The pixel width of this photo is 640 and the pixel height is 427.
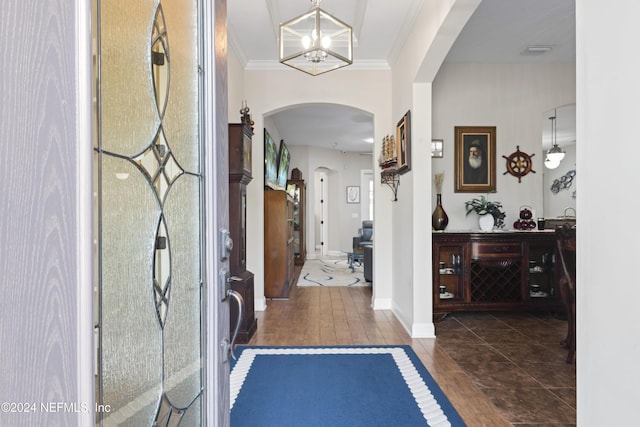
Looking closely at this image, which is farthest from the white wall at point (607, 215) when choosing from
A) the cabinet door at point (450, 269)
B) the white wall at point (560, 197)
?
the white wall at point (560, 197)

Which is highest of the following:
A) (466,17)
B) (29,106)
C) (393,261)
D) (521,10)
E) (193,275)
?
(521,10)

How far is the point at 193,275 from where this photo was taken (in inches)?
42.9

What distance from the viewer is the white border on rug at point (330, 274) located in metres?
6.35

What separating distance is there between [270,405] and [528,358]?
6.92 feet

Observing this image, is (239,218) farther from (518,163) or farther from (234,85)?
(518,163)

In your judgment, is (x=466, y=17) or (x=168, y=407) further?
(x=466, y=17)

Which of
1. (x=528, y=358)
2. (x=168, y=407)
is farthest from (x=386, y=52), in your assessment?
(x=168, y=407)

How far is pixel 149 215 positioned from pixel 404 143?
3.29 meters

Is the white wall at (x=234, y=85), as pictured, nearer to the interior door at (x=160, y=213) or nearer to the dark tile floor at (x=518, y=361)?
the interior door at (x=160, y=213)

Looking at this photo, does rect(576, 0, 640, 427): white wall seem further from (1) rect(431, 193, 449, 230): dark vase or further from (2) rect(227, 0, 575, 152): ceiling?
(1) rect(431, 193, 449, 230): dark vase

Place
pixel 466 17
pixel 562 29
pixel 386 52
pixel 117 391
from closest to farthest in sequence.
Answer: pixel 117 391 → pixel 466 17 → pixel 562 29 → pixel 386 52

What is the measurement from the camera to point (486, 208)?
4.32 metres

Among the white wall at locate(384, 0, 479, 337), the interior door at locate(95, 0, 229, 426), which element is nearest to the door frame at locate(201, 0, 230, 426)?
the interior door at locate(95, 0, 229, 426)

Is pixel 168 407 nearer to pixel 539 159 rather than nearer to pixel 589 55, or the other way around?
pixel 589 55
